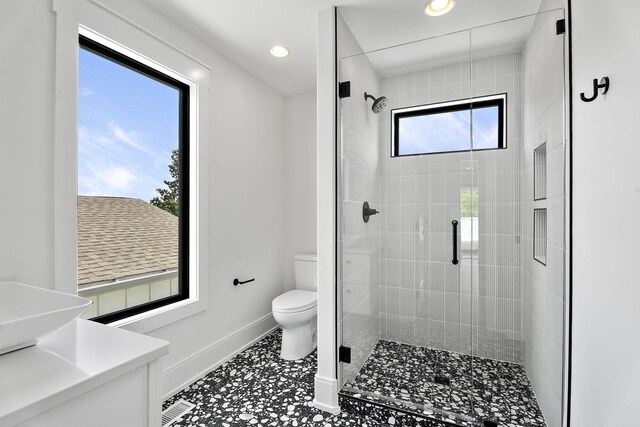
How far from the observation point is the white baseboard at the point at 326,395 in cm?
186

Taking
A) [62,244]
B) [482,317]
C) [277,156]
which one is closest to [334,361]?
[482,317]

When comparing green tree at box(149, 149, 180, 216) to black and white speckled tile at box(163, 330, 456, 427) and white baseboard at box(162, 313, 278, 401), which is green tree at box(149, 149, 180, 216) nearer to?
white baseboard at box(162, 313, 278, 401)

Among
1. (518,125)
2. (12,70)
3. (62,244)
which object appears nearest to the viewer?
(12,70)

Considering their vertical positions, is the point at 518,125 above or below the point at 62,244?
above

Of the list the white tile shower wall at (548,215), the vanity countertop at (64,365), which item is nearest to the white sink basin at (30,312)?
the vanity countertop at (64,365)

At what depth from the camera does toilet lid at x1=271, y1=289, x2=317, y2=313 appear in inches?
95.4

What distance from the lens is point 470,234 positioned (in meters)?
1.94

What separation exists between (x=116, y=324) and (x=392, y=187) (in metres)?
1.86

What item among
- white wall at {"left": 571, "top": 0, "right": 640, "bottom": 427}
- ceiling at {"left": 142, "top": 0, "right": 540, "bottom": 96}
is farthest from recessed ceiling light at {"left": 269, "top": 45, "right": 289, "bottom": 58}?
white wall at {"left": 571, "top": 0, "right": 640, "bottom": 427}

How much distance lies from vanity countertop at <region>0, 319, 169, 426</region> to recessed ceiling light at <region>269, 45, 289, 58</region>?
219 centimetres

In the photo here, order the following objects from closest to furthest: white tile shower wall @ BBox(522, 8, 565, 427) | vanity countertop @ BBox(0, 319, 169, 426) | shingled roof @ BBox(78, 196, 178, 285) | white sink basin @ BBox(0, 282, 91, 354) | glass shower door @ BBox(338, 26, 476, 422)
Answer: vanity countertop @ BBox(0, 319, 169, 426), white sink basin @ BBox(0, 282, 91, 354), white tile shower wall @ BBox(522, 8, 565, 427), shingled roof @ BBox(78, 196, 178, 285), glass shower door @ BBox(338, 26, 476, 422)

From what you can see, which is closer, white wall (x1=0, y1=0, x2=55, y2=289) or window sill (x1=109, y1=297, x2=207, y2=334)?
white wall (x1=0, y1=0, x2=55, y2=289)

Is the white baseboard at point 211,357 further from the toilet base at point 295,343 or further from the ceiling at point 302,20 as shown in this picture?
the ceiling at point 302,20

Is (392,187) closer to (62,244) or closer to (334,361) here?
(334,361)
